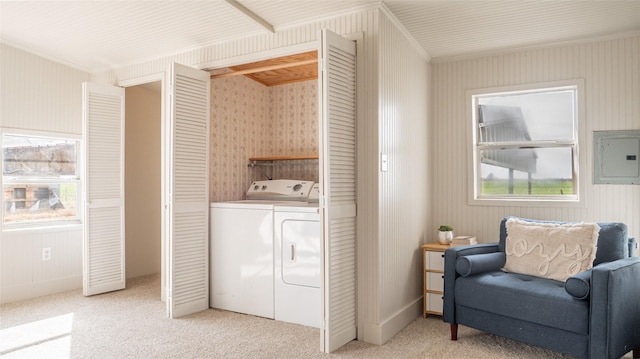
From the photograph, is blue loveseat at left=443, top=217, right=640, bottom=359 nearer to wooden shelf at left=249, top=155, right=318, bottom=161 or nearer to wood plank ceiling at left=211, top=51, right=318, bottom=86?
wooden shelf at left=249, top=155, right=318, bottom=161

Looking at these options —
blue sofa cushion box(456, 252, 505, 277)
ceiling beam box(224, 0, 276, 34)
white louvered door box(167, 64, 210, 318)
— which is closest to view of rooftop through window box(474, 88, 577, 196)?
blue sofa cushion box(456, 252, 505, 277)

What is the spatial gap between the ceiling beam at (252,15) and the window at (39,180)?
109 inches

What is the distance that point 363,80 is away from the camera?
311cm

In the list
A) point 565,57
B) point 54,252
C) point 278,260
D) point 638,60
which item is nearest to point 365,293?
point 278,260

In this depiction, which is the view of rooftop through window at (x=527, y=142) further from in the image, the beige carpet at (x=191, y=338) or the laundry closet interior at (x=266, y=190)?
the laundry closet interior at (x=266, y=190)

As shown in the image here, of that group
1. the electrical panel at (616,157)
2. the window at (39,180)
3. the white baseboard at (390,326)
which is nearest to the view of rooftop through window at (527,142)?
the electrical panel at (616,157)

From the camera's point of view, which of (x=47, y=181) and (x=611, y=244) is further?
(x=47, y=181)

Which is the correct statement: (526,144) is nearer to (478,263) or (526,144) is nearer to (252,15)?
(478,263)

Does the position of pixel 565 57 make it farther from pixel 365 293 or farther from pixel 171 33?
pixel 171 33

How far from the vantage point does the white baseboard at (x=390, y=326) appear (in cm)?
301

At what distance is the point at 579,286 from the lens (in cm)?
243

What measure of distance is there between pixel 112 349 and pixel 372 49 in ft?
9.06

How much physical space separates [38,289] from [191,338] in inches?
90.5

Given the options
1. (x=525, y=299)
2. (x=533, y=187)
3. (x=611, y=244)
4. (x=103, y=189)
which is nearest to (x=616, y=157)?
(x=533, y=187)
